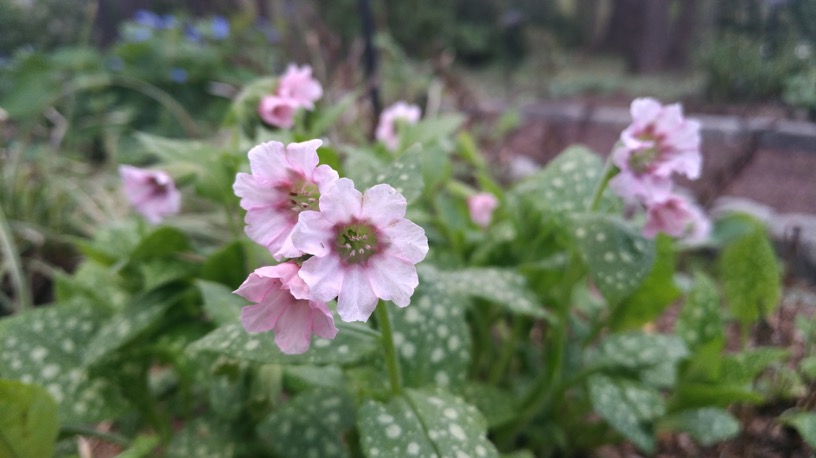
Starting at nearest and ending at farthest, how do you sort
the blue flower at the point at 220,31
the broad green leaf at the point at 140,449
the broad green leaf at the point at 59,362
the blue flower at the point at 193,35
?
the broad green leaf at the point at 140,449, the broad green leaf at the point at 59,362, the blue flower at the point at 220,31, the blue flower at the point at 193,35

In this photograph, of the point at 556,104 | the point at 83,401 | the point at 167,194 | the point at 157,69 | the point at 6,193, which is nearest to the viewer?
the point at 83,401

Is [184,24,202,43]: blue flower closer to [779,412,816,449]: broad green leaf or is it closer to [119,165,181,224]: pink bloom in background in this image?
[119,165,181,224]: pink bloom in background

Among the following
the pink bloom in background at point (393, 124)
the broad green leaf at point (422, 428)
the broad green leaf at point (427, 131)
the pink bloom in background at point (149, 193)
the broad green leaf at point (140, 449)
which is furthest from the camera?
the pink bloom in background at point (393, 124)

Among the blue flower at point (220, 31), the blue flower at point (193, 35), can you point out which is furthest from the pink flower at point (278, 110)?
the blue flower at point (193, 35)

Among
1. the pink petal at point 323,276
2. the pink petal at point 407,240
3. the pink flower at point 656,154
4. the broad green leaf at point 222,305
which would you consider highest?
the pink flower at point 656,154

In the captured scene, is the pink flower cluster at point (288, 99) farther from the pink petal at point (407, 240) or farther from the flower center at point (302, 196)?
the pink petal at point (407, 240)

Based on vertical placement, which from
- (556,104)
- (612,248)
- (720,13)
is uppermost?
(720,13)

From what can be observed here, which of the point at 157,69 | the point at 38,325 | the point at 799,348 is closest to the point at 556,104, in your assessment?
the point at 157,69

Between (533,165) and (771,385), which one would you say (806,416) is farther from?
(533,165)
